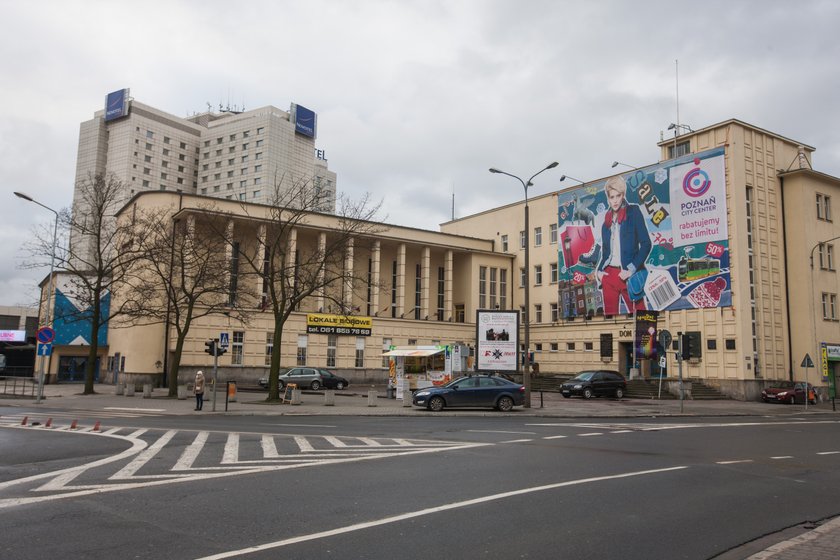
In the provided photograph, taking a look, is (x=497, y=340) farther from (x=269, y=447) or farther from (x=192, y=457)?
(x=192, y=457)

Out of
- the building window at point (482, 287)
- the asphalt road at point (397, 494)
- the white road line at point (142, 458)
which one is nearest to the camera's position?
the asphalt road at point (397, 494)

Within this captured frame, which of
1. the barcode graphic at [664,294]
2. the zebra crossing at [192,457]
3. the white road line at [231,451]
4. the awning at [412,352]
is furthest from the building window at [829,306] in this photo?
the white road line at [231,451]

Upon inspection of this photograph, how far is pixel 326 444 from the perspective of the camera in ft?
45.6

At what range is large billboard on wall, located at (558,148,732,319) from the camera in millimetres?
42469

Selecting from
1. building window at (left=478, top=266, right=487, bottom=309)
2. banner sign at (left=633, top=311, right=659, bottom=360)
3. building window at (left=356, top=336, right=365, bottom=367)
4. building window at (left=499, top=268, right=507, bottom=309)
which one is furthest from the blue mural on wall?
banner sign at (left=633, top=311, right=659, bottom=360)

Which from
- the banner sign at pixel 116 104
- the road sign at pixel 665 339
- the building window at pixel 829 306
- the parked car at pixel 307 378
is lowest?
the parked car at pixel 307 378

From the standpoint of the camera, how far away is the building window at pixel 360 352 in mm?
53594

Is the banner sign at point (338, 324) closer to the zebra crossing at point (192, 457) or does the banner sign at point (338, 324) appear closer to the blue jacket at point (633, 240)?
the blue jacket at point (633, 240)

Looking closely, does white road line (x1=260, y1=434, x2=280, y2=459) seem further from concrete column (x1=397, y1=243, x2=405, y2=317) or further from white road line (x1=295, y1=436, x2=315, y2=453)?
concrete column (x1=397, y1=243, x2=405, y2=317)

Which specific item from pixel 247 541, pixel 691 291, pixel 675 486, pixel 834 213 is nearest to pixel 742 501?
pixel 675 486

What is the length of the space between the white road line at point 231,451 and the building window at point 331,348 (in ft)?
121

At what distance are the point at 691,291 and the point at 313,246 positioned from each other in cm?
3120

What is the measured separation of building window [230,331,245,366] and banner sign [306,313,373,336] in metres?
5.42

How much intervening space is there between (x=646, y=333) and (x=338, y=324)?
2429 cm
